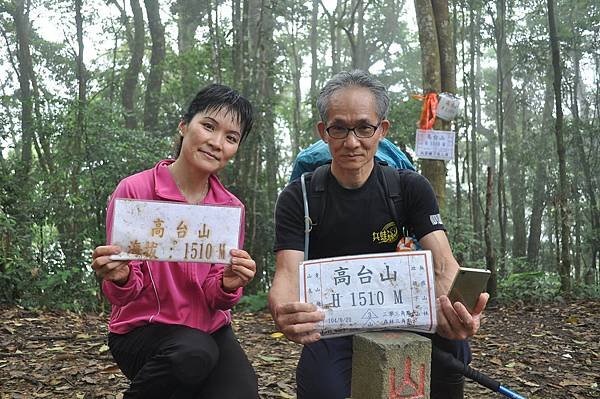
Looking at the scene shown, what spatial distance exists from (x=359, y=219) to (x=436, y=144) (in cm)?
354

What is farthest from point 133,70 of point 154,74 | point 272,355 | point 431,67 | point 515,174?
point 515,174

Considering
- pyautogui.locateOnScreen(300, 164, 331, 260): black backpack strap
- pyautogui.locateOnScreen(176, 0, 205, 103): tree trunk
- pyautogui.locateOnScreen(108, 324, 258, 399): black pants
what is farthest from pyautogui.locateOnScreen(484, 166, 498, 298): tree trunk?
pyautogui.locateOnScreen(176, 0, 205, 103): tree trunk

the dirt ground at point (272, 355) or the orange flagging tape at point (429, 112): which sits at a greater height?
the orange flagging tape at point (429, 112)

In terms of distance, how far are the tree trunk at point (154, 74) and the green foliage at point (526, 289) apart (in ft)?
21.8

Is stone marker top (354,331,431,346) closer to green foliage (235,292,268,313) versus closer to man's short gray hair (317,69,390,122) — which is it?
man's short gray hair (317,69,390,122)

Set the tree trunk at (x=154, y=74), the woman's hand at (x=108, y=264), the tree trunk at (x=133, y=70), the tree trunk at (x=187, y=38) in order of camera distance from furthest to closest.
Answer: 1. the tree trunk at (x=133, y=70)
2. the tree trunk at (x=154, y=74)
3. the tree trunk at (x=187, y=38)
4. the woman's hand at (x=108, y=264)

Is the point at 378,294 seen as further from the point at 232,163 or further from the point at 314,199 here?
the point at 232,163

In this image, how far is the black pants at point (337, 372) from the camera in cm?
212

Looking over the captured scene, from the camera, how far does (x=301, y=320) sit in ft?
5.78

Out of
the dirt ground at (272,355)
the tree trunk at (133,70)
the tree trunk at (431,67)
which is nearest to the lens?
the dirt ground at (272,355)

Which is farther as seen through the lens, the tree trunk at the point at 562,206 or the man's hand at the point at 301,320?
the tree trunk at the point at 562,206

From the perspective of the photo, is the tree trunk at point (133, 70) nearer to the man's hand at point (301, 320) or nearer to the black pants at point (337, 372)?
the black pants at point (337, 372)

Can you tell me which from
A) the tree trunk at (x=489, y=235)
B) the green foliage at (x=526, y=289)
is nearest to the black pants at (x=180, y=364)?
the tree trunk at (x=489, y=235)

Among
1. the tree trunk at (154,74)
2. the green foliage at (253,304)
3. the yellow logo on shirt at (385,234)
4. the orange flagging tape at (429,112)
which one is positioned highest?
the tree trunk at (154,74)
